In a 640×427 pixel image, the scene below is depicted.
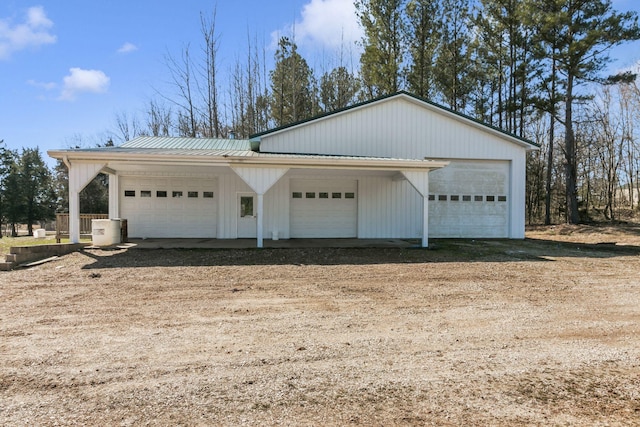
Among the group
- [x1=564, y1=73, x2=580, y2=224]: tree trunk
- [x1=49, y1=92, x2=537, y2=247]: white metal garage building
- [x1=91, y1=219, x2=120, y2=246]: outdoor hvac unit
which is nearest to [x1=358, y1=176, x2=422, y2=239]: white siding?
[x1=49, y1=92, x2=537, y2=247]: white metal garage building

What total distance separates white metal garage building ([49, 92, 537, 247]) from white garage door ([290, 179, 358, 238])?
0.12 feet

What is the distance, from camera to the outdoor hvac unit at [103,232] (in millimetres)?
10789

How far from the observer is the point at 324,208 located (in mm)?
13891

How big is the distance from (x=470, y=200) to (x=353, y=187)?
189 inches

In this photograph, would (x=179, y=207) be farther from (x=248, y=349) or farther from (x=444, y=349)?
(x=444, y=349)

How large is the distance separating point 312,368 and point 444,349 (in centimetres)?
140

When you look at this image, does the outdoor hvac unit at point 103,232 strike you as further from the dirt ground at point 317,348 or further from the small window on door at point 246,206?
the small window on door at point 246,206

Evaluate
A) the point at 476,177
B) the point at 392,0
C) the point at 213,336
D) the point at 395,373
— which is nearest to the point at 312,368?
the point at 395,373

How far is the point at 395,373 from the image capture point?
10.3ft

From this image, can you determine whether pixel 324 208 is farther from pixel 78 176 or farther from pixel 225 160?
pixel 78 176

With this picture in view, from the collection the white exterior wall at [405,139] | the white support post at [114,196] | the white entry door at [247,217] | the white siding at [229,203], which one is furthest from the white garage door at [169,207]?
the white exterior wall at [405,139]

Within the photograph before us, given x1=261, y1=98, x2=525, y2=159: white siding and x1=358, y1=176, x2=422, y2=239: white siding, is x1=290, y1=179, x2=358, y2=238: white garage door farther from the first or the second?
x1=261, y1=98, x2=525, y2=159: white siding

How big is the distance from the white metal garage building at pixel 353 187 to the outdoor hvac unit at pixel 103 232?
200 centimetres

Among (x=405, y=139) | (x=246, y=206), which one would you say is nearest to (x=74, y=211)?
(x=246, y=206)
